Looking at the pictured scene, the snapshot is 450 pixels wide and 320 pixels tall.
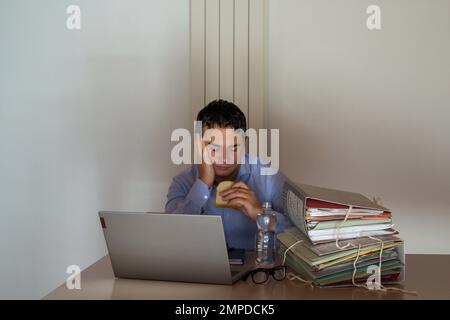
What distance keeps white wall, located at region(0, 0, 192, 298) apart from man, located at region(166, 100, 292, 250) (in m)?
0.45

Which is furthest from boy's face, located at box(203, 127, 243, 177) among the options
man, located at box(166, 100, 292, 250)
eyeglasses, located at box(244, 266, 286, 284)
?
eyeglasses, located at box(244, 266, 286, 284)

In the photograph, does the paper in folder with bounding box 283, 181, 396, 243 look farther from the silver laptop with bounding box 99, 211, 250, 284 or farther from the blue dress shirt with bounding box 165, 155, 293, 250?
the blue dress shirt with bounding box 165, 155, 293, 250

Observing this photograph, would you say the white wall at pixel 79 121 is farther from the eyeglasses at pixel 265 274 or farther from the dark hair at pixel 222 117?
the eyeglasses at pixel 265 274

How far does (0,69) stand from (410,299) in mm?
2107

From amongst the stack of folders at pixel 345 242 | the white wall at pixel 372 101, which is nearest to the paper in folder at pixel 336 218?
the stack of folders at pixel 345 242

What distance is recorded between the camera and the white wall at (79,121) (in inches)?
87.0

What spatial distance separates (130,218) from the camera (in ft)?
3.43

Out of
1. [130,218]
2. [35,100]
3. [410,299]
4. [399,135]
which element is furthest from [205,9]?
[410,299]

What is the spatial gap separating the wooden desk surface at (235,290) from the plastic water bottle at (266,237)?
19 centimetres

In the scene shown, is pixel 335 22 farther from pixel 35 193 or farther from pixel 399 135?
pixel 35 193

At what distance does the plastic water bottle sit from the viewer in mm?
1292

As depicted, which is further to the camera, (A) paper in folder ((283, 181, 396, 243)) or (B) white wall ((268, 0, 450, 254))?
(B) white wall ((268, 0, 450, 254))

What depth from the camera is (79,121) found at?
2248 mm

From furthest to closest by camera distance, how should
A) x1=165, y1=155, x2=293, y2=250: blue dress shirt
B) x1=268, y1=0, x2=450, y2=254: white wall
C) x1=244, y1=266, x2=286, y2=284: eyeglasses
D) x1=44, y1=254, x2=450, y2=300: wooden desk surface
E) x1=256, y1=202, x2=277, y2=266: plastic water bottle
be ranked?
x1=268, y1=0, x2=450, y2=254: white wall < x1=165, y1=155, x2=293, y2=250: blue dress shirt < x1=256, y1=202, x2=277, y2=266: plastic water bottle < x1=244, y1=266, x2=286, y2=284: eyeglasses < x1=44, y1=254, x2=450, y2=300: wooden desk surface
